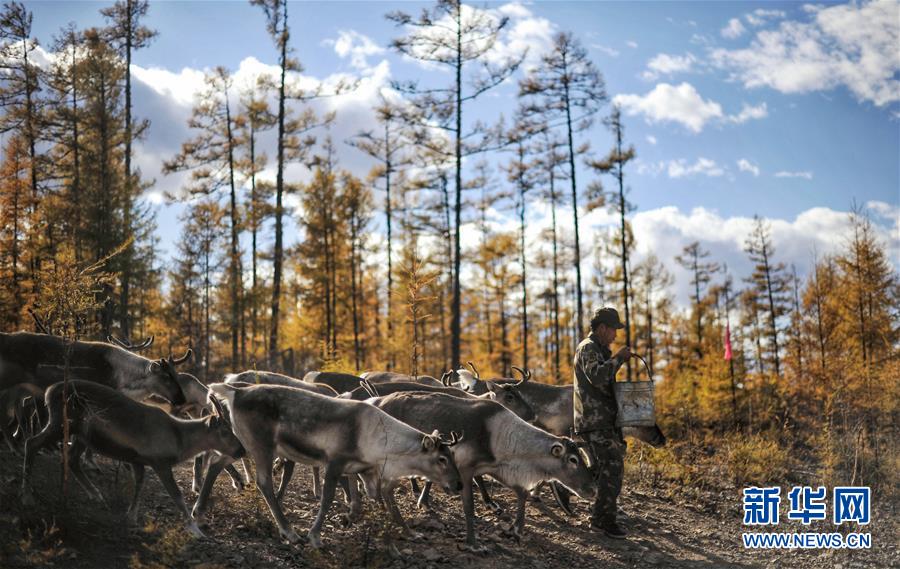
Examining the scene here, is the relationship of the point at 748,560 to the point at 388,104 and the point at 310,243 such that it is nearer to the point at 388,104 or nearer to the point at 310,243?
the point at 388,104

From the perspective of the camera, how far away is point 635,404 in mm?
10414

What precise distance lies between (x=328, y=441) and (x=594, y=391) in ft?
13.3

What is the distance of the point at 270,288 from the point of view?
34031mm

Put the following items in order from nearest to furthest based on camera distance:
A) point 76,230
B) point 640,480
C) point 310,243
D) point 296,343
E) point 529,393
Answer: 1. point 640,480
2. point 529,393
3. point 76,230
4. point 310,243
5. point 296,343

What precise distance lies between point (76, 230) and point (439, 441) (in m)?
20.7

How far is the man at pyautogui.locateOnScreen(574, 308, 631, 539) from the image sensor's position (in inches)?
414

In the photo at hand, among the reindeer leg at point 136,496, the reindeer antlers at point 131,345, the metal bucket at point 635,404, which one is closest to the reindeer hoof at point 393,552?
the reindeer leg at point 136,496

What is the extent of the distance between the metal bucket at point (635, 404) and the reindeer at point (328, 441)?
2.86 meters

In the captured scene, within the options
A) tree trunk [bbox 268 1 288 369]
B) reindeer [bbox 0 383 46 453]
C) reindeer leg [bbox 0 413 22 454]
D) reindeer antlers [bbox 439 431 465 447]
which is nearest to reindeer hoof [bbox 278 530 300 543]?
reindeer antlers [bbox 439 431 465 447]

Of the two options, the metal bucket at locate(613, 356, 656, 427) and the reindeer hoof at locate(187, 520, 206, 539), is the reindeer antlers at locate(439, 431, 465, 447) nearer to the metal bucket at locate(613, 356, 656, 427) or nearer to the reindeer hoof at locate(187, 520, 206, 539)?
the metal bucket at locate(613, 356, 656, 427)

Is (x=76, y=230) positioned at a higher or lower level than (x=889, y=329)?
higher

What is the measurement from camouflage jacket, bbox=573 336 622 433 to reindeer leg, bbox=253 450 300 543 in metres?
4.41

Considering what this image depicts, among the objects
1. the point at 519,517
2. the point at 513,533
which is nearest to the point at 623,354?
the point at 519,517

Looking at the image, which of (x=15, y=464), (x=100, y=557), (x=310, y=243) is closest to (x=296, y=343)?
(x=310, y=243)
